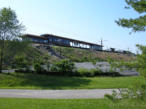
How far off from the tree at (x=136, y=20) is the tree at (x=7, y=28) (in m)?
18.4

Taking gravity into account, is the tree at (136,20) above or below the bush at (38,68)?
above

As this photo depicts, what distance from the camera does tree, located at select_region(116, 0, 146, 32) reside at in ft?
13.4

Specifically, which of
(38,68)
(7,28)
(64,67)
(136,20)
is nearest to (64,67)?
(64,67)

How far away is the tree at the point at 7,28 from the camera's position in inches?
784

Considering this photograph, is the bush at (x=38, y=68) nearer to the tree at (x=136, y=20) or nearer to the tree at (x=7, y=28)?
the tree at (x=7, y=28)

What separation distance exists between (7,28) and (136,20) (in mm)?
19477

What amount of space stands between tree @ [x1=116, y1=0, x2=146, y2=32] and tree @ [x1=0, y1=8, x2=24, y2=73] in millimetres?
18371

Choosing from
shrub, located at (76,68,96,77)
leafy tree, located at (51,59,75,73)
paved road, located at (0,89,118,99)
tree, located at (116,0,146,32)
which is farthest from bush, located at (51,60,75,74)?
tree, located at (116,0,146,32)

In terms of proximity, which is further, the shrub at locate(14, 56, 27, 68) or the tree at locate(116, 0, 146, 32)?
the shrub at locate(14, 56, 27, 68)

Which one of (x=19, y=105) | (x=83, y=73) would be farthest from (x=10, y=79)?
(x=19, y=105)

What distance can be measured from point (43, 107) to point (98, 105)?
2.88 m

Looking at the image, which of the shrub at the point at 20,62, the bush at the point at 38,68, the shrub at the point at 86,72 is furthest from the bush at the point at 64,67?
the shrub at the point at 20,62

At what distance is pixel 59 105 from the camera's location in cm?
779

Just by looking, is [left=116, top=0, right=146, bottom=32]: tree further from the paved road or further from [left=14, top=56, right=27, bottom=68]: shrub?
[left=14, top=56, right=27, bottom=68]: shrub
